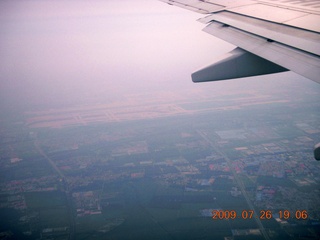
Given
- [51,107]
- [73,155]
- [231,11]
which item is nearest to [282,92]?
[73,155]

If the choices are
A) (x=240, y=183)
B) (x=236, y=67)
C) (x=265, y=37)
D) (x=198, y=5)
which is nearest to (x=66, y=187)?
(x=240, y=183)

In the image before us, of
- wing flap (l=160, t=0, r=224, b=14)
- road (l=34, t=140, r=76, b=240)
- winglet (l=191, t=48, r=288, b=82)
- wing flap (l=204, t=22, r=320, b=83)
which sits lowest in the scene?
road (l=34, t=140, r=76, b=240)

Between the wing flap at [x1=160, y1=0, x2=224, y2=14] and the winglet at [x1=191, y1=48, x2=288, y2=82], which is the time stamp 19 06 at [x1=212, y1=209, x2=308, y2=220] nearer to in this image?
the wing flap at [x1=160, y1=0, x2=224, y2=14]

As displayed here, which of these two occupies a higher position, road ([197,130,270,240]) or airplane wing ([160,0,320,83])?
airplane wing ([160,0,320,83])

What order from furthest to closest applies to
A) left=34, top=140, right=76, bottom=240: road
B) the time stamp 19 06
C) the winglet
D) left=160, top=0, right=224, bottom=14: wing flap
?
left=34, top=140, right=76, bottom=240: road < the time stamp 19 06 < left=160, top=0, right=224, bottom=14: wing flap < the winglet

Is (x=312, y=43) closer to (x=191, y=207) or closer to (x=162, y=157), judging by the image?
(x=191, y=207)

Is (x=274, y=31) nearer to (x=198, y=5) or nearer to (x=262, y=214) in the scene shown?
(x=198, y=5)

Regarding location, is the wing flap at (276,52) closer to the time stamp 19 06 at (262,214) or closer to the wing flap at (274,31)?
the wing flap at (274,31)

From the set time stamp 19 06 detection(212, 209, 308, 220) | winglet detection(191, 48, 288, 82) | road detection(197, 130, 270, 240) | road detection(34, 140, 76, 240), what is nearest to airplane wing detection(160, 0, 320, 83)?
winglet detection(191, 48, 288, 82)
